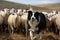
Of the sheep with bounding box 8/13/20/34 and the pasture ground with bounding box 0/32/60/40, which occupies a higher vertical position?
the sheep with bounding box 8/13/20/34

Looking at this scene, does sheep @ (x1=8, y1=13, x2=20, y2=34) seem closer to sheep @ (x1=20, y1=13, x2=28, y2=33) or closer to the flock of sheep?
the flock of sheep

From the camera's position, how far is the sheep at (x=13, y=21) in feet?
26.5

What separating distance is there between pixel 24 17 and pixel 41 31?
1.02 metres

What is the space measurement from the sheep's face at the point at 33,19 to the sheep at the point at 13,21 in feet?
2.99

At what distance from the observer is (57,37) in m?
7.68

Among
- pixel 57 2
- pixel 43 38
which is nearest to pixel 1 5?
pixel 57 2

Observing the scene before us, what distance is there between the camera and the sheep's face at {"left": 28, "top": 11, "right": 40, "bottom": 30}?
7043 millimetres

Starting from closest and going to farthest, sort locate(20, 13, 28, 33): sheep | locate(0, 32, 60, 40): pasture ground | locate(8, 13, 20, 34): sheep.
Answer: locate(0, 32, 60, 40): pasture ground, locate(8, 13, 20, 34): sheep, locate(20, 13, 28, 33): sheep

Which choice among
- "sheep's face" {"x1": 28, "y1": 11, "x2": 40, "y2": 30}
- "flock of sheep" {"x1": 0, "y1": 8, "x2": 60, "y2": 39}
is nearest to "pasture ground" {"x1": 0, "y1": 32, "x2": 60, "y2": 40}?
"flock of sheep" {"x1": 0, "y1": 8, "x2": 60, "y2": 39}

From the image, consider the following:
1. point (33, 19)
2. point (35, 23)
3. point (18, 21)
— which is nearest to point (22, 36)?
point (18, 21)

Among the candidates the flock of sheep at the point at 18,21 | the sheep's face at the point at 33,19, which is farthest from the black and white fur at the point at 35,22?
the flock of sheep at the point at 18,21

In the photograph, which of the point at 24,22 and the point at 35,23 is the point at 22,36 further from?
the point at 35,23

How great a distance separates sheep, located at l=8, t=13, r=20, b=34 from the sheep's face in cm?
91

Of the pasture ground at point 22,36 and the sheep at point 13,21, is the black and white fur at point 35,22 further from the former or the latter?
the sheep at point 13,21
